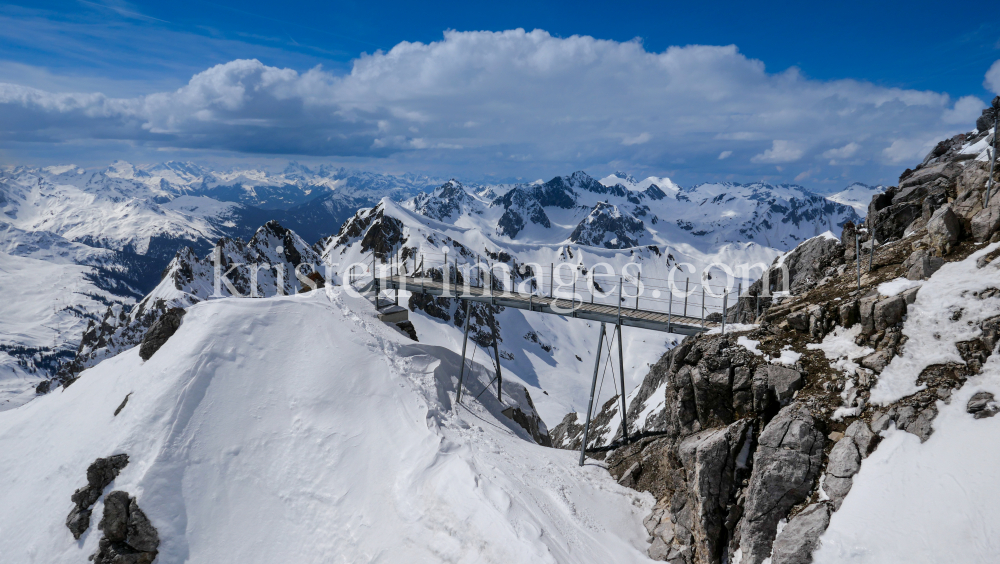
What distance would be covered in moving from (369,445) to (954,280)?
27730 mm

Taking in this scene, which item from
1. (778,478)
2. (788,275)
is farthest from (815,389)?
(788,275)

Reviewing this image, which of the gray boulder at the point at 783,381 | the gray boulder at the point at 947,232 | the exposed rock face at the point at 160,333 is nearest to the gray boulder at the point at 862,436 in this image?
the gray boulder at the point at 783,381

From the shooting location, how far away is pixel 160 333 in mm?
30156

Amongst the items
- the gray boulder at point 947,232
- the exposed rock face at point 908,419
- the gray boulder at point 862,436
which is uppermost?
the gray boulder at point 947,232

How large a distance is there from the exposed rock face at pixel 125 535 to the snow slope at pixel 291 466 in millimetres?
421

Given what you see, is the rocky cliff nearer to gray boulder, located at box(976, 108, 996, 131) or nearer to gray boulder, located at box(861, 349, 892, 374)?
gray boulder, located at box(861, 349, 892, 374)

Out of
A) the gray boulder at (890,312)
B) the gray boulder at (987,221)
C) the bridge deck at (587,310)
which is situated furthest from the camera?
the bridge deck at (587,310)

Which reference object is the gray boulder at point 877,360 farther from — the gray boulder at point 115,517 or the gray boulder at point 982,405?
the gray boulder at point 115,517

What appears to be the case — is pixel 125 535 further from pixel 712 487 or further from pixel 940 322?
pixel 940 322

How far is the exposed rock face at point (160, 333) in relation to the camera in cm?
2955

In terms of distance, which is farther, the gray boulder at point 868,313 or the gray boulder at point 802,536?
the gray boulder at point 868,313

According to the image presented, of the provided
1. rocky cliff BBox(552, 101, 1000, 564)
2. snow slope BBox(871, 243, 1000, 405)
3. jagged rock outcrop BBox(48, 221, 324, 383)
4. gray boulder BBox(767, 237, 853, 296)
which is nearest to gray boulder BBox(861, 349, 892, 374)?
rocky cliff BBox(552, 101, 1000, 564)

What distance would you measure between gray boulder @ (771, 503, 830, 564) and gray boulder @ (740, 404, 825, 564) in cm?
59

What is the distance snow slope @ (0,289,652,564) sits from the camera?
1919cm
